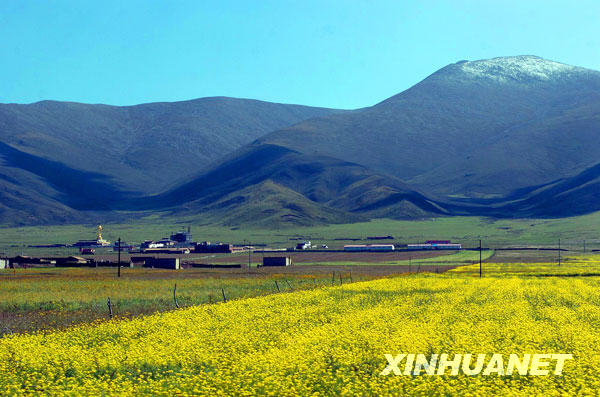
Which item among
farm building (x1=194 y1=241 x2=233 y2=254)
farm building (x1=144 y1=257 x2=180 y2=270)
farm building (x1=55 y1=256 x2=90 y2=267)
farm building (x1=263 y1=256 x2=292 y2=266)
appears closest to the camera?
→ farm building (x1=144 y1=257 x2=180 y2=270)

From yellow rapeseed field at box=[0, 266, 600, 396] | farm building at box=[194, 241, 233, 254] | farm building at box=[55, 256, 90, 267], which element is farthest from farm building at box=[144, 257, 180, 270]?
yellow rapeseed field at box=[0, 266, 600, 396]

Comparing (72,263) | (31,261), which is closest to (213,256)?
(72,263)

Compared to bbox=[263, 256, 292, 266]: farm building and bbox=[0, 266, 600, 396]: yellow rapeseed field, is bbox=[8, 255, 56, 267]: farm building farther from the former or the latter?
bbox=[0, 266, 600, 396]: yellow rapeseed field

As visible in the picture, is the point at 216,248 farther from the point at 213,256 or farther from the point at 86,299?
the point at 86,299

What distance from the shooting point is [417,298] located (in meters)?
48.3

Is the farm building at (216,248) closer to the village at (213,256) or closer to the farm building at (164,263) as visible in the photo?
the village at (213,256)

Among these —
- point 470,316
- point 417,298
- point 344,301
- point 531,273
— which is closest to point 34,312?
point 344,301

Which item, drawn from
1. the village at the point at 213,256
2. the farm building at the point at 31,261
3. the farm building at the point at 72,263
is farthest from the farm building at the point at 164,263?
the farm building at the point at 31,261

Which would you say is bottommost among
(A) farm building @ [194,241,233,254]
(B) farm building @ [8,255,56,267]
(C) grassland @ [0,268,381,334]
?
(C) grassland @ [0,268,381,334]

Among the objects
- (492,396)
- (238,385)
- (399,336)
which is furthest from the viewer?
(399,336)

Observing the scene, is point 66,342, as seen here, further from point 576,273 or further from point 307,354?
point 576,273

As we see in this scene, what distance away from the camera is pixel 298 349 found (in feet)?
81.5

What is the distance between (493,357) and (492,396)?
4.77 meters

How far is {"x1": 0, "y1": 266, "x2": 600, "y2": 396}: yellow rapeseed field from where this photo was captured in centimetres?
1977
